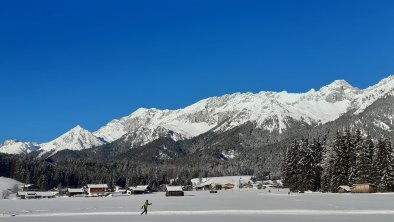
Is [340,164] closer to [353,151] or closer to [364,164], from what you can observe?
[353,151]

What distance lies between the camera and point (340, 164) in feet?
383

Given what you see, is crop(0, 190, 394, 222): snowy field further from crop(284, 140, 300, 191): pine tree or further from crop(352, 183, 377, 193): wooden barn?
crop(284, 140, 300, 191): pine tree

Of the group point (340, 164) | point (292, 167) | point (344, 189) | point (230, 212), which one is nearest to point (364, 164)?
point (340, 164)

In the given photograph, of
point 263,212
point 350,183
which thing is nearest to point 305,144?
point 350,183

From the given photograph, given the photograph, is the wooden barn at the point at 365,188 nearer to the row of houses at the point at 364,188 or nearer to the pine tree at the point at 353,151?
the row of houses at the point at 364,188

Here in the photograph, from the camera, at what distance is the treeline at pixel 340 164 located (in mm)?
110188

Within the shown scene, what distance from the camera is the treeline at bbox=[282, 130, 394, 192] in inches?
4338

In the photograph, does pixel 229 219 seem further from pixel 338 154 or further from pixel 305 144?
pixel 305 144

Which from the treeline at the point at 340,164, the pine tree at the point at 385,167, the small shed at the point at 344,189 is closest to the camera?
the pine tree at the point at 385,167

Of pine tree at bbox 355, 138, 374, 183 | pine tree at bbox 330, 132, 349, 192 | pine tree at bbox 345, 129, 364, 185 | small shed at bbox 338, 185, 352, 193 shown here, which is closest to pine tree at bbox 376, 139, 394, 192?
pine tree at bbox 355, 138, 374, 183

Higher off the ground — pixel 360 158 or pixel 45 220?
pixel 360 158

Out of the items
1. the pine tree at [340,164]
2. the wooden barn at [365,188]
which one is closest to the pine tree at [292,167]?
the pine tree at [340,164]

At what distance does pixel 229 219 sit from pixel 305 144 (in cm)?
8179

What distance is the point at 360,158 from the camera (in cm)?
11200
